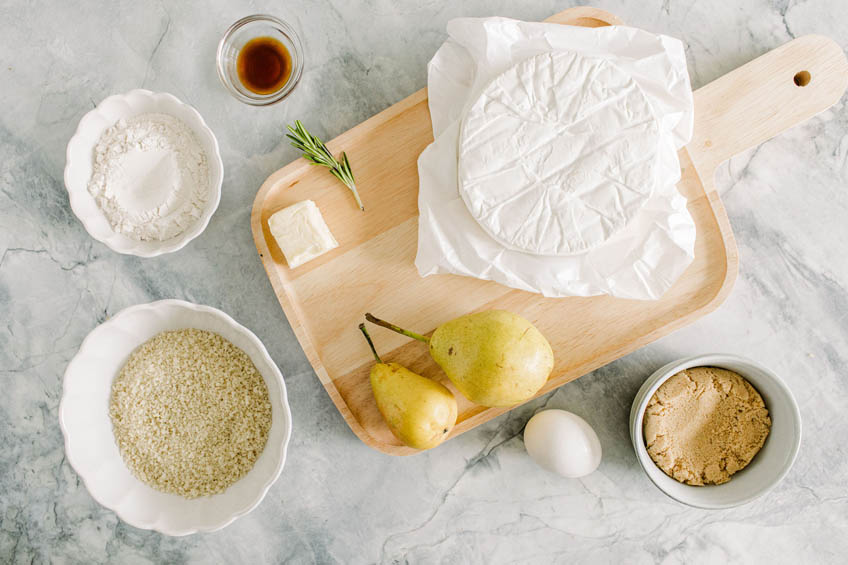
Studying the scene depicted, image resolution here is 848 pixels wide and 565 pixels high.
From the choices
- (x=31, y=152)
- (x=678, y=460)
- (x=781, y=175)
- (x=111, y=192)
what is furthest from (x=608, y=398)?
(x=31, y=152)

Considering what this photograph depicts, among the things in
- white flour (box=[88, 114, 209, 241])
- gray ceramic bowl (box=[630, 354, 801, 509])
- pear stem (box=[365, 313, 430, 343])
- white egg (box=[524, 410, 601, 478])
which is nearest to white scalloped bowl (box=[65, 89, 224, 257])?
white flour (box=[88, 114, 209, 241])

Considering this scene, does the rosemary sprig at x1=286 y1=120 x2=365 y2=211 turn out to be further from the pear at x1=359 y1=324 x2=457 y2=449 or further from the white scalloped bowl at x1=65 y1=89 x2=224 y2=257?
the pear at x1=359 y1=324 x2=457 y2=449

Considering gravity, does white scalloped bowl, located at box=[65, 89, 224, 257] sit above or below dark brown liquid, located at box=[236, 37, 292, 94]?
below

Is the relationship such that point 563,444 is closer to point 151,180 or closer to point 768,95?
point 768,95

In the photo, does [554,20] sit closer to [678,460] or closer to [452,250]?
[452,250]

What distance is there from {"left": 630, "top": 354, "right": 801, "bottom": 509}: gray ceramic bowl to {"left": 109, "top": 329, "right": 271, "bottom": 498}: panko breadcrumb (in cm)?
65

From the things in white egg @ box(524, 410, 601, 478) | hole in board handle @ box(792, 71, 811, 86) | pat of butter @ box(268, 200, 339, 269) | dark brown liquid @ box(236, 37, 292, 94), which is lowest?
white egg @ box(524, 410, 601, 478)

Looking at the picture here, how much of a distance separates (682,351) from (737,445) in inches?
7.2

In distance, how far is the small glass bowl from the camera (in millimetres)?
970

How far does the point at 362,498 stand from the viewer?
3.38ft

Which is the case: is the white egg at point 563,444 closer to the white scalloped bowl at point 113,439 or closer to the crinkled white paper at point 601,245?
the crinkled white paper at point 601,245

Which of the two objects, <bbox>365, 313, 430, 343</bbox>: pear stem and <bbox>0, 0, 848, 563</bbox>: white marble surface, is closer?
<bbox>365, 313, 430, 343</bbox>: pear stem

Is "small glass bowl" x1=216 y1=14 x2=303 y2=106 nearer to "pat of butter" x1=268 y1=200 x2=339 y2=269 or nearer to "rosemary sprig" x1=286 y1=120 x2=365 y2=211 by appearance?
"rosemary sprig" x1=286 y1=120 x2=365 y2=211

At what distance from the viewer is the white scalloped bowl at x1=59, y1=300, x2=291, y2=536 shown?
89 centimetres
